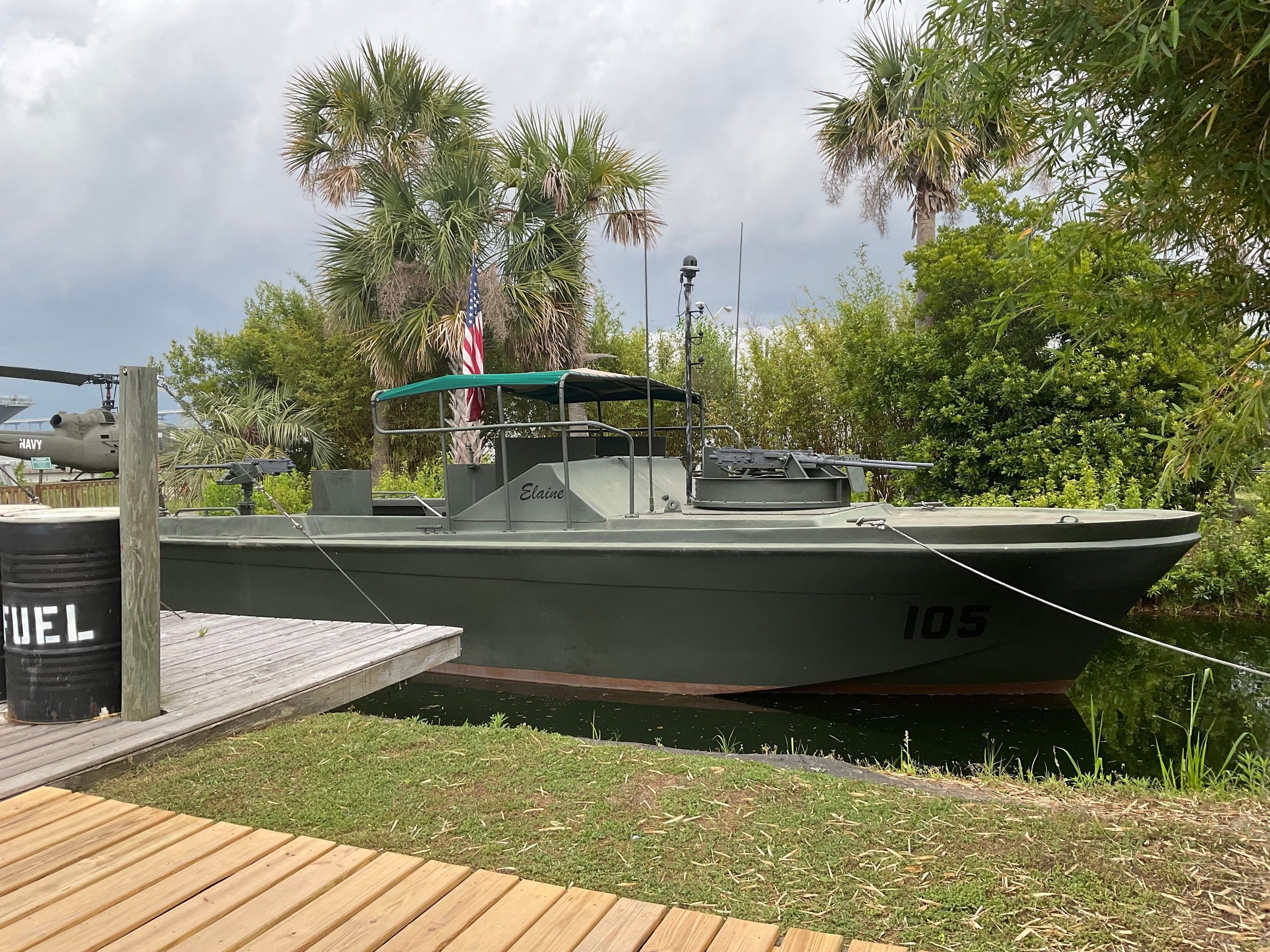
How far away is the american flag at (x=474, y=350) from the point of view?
35.5ft

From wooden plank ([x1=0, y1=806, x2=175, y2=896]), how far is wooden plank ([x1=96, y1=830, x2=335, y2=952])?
386 millimetres

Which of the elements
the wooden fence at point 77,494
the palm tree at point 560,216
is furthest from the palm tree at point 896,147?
the wooden fence at point 77,494

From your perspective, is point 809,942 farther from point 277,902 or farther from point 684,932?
point 277,902

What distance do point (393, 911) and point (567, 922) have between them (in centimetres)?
44

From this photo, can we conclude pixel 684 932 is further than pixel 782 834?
No

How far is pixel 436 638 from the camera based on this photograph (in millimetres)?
4918

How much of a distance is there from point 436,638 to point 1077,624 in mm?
4700

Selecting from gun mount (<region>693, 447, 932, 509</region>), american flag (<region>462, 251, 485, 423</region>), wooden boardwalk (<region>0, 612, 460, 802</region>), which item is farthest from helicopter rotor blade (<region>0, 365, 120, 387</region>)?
american flag (<region>462, 251, 485, 423</region>)

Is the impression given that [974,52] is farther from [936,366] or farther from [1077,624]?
[936,366]

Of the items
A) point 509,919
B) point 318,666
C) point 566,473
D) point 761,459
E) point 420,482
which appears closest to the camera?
point 509,919

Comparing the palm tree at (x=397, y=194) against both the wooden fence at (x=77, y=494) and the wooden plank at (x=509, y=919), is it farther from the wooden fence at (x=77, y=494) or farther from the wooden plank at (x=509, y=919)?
the wooden plank at (x=509, y=919)

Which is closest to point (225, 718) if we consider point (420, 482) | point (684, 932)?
point (684, 932)

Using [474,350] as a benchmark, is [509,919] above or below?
below

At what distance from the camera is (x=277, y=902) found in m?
2.29
